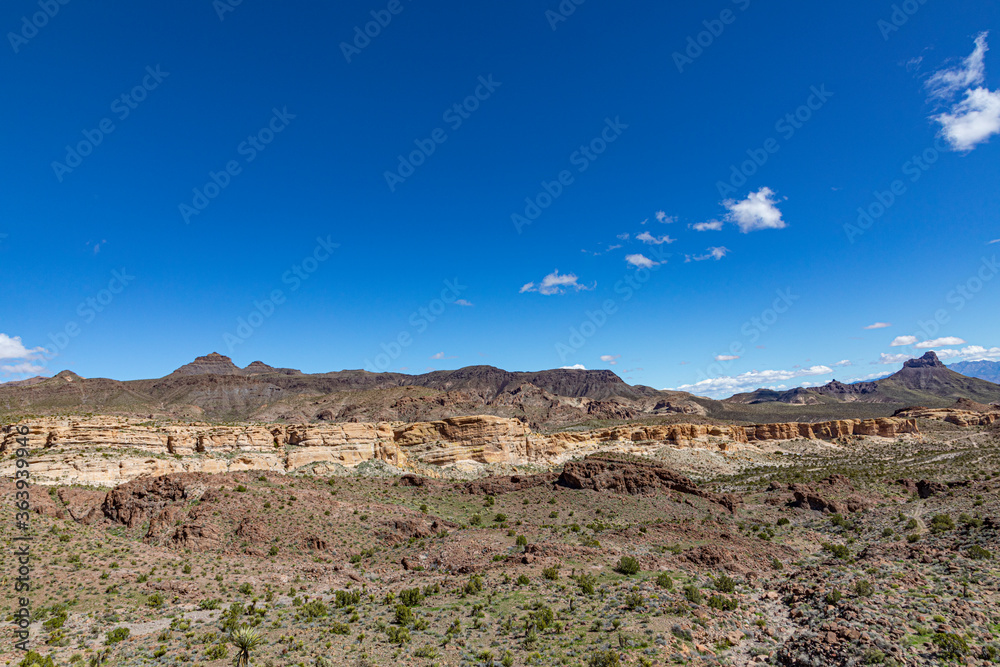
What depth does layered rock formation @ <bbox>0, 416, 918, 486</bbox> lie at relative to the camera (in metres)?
30.7

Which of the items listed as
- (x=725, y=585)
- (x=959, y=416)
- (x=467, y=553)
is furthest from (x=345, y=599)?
(x=959, y=416)

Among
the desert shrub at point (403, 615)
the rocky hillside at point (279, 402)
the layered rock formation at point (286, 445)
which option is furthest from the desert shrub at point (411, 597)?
the rocky hillside at point (279, 402)

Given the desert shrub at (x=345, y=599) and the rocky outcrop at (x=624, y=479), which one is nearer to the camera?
the desert shrub at (x=345, y=599)

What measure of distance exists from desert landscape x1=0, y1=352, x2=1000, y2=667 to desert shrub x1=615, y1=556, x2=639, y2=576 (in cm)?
12

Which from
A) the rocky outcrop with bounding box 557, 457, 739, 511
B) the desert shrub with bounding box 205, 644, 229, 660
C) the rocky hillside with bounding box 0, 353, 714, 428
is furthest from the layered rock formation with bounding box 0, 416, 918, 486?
the rocky hillside with bounding box 0, 353, 714, 428

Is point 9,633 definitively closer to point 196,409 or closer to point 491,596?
point 491,596

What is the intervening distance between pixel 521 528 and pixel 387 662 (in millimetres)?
17908

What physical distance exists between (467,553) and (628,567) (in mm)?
8837

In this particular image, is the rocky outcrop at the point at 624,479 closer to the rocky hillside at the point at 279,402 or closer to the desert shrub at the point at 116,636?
the desert shrub at the point at 116,636

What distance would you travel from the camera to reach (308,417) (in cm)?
11119

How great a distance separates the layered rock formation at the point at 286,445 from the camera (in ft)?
101

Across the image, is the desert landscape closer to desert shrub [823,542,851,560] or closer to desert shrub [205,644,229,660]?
desert shrub [205,644,229,660]

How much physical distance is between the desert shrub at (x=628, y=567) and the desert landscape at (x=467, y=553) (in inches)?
4.8

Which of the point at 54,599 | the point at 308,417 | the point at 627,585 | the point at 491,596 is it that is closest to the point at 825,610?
the point at 627,585
